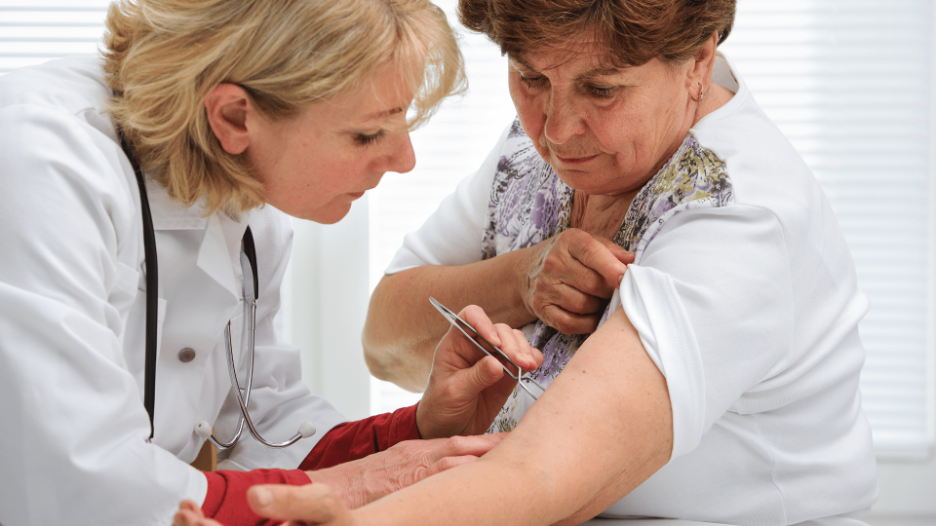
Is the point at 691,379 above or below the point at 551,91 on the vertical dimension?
below

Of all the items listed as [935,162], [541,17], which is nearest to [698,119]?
[541,17]

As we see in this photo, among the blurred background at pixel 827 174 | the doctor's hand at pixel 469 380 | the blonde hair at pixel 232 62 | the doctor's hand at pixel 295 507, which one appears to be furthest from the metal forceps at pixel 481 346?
the blurred background at pixel 827 174

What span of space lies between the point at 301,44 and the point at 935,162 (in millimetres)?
2174

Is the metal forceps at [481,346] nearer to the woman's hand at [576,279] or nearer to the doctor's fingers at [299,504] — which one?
the woman's hand at [576,279]

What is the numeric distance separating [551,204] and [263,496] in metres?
0.89

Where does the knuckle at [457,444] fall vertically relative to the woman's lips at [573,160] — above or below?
below

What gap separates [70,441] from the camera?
920mm

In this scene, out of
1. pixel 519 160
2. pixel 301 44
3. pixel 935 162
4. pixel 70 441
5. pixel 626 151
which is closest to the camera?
pixel 70 441

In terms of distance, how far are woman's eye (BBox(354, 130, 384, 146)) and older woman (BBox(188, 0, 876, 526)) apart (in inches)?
9.3

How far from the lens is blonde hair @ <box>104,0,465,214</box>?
1.07 metres

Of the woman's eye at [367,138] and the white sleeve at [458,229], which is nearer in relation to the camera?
the woman's eye at [367,138]

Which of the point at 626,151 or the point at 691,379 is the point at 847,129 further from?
the point at 691,379

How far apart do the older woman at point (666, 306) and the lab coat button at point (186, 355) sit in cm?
53

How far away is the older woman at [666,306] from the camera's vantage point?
95 cm
